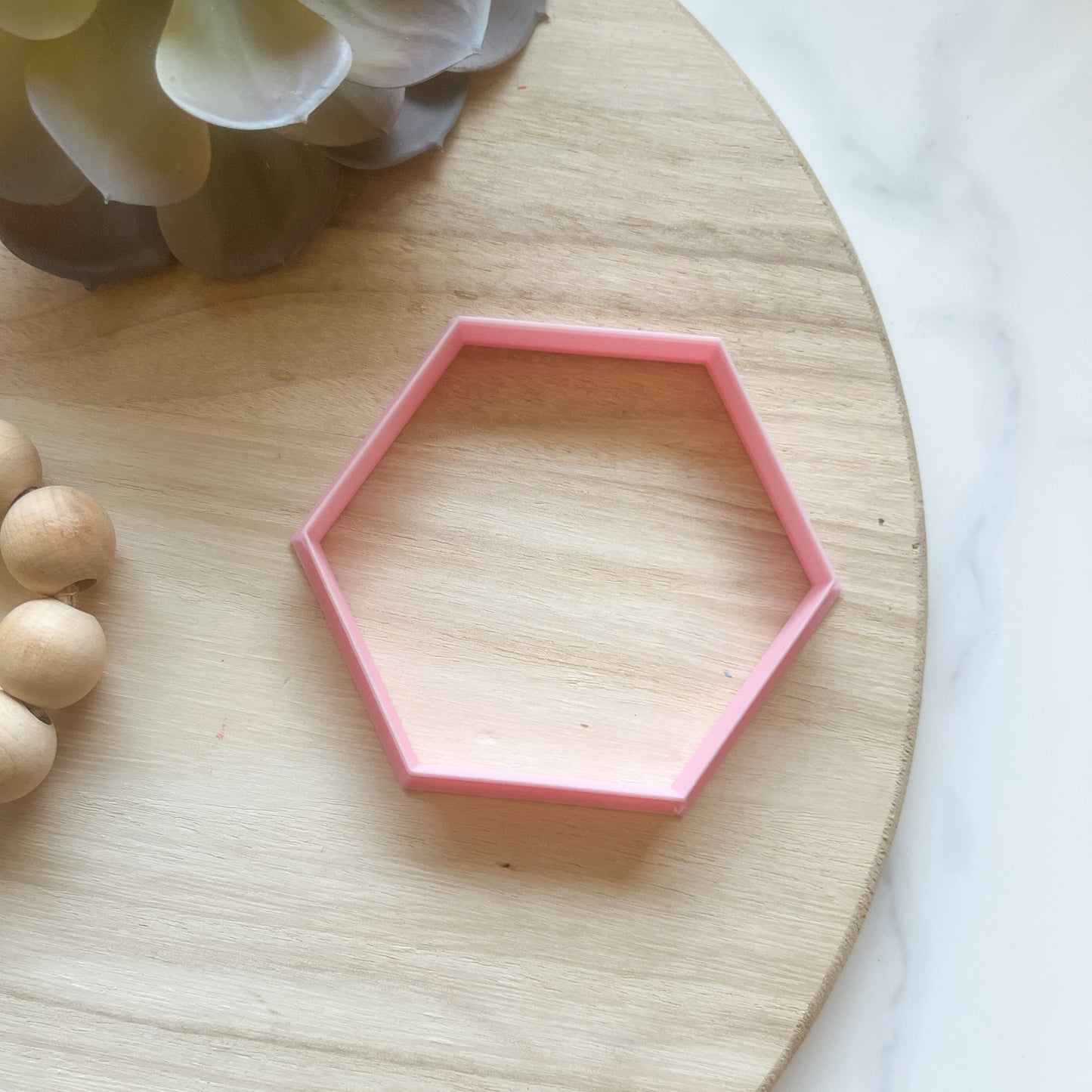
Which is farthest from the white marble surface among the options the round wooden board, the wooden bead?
the wooden bead

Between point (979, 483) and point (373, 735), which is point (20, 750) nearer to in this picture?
point (373, 735)

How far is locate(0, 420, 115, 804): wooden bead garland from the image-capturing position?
1.54 feet

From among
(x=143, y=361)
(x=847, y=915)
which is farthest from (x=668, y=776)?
(x=143, y=361)

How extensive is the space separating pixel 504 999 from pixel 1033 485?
0.41m

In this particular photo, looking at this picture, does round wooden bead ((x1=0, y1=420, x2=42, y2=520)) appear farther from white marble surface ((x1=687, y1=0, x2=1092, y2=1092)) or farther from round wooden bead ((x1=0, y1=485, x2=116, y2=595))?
white marble surface ((x1=687, y1=0, x2=1092, y2=1092))

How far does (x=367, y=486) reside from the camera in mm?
540

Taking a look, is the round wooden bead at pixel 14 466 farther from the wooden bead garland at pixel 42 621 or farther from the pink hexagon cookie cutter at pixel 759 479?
the pink hexagon cookie cutter at pixel 759 479

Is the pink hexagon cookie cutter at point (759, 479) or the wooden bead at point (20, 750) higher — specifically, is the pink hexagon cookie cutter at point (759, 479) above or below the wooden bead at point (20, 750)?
above

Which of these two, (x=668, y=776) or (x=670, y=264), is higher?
(x=670, y=264)

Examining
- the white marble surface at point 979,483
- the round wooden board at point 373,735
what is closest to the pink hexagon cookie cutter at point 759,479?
the round wooden board at point 373,735

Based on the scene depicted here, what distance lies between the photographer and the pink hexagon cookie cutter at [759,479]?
48cm

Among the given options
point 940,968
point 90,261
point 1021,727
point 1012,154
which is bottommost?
A: point 940,968

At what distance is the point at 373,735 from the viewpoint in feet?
1.65

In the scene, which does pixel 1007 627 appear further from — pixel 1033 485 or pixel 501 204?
pixel 501 204
